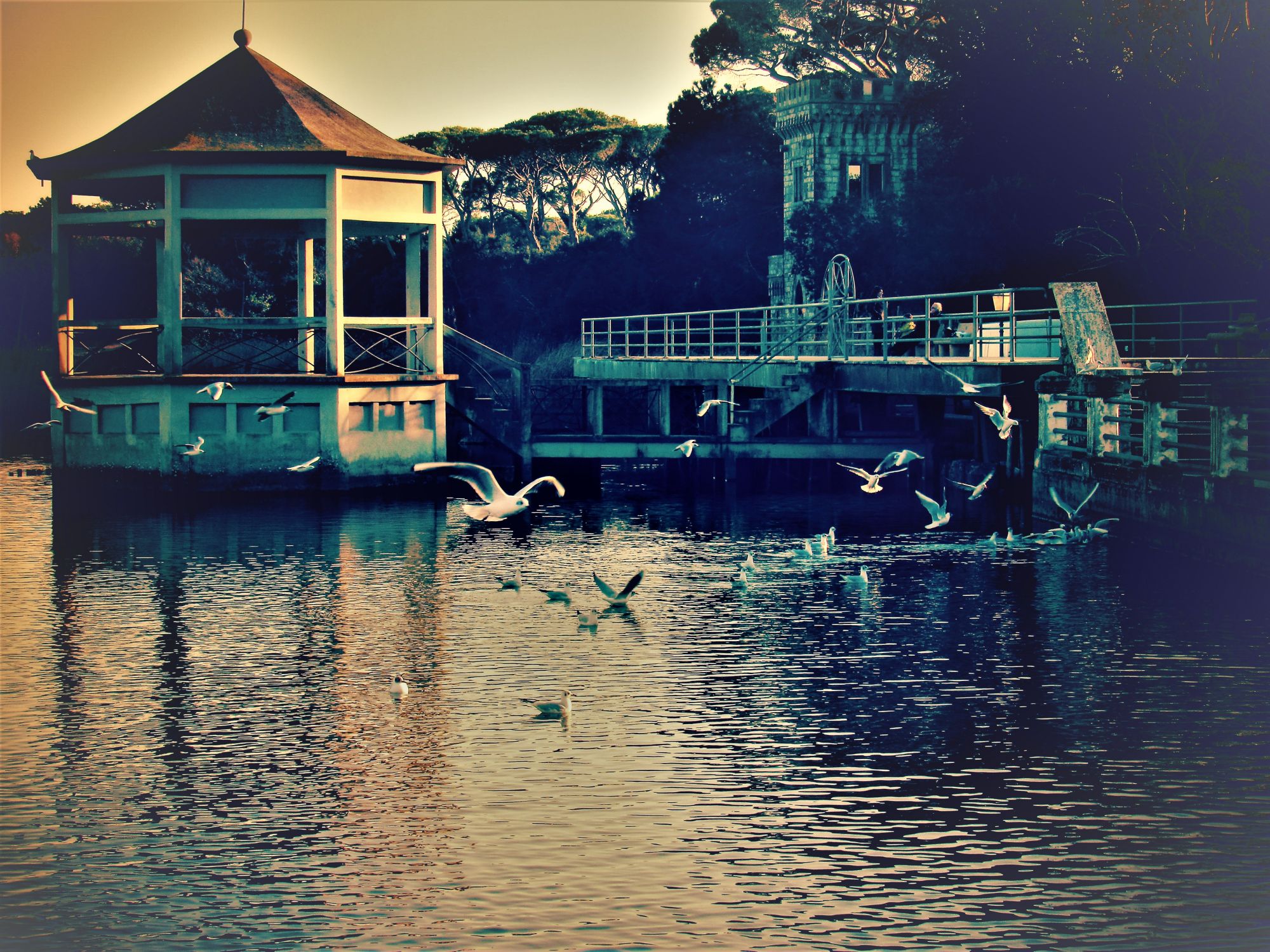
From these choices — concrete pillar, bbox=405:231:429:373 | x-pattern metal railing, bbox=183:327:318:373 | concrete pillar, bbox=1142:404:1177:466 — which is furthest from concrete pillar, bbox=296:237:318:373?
concrete pillar, bbox=1142:404:1177:466

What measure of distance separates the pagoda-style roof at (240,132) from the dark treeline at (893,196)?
53.1ft

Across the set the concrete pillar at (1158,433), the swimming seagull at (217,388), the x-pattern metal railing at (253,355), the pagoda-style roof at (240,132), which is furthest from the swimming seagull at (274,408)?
the concrete pillar at (1158,433)

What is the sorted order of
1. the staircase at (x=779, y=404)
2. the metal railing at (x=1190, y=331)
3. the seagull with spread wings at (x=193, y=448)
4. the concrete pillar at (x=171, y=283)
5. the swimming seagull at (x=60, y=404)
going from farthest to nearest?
the staircase at (x=779, y=404)
the concrete pillar at (x=171, y=283)
the swimming seagull at (x=60, y=404)
the seagull with spread wings at (x=193, y=448)
the metal railing at (x=1190, y=331)

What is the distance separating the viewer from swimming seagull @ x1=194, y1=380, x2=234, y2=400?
1283 inches

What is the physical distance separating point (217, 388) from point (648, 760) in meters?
20.9

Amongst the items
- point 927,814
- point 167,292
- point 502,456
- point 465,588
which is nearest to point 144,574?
point 465,588

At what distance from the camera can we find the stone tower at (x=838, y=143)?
2630 inches

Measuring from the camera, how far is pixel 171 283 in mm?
38281

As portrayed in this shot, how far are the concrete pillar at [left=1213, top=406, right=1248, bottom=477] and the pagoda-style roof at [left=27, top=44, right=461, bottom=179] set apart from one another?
71.5 feet

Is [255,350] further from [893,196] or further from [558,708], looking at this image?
[893,196]

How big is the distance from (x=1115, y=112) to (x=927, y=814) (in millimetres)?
32868

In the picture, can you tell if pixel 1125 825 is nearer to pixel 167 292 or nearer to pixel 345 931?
pixel 345 931

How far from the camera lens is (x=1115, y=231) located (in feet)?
140

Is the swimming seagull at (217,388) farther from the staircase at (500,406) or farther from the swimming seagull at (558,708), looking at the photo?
the swimming seagull at (558,708)
